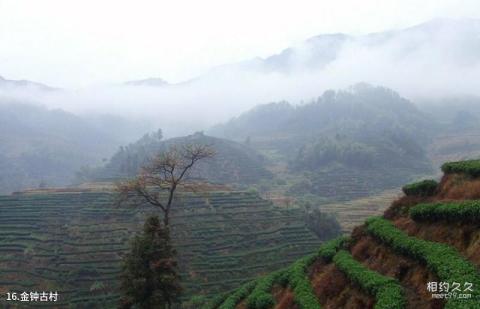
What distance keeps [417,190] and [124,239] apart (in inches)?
1813

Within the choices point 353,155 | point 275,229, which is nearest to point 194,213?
point 275,229

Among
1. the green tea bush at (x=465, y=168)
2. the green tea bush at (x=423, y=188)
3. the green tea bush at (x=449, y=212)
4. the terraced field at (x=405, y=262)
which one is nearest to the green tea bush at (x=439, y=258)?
the terraced field at (x=405, y=262)

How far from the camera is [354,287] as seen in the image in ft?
56.1

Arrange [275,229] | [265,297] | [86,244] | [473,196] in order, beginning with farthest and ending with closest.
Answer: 1. [275,229]
2. [86,244]
3. [265,297]
4. [473,196]

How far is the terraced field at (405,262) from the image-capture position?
1286cm

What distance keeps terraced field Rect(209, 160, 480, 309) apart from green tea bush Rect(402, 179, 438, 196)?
0.70 feet

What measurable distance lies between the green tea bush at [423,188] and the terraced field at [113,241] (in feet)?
104

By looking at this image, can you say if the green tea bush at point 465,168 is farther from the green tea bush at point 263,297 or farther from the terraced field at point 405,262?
the green tea bush at point 263,297

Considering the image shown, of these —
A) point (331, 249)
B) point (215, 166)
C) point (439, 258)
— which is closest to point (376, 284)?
point (439, 258)

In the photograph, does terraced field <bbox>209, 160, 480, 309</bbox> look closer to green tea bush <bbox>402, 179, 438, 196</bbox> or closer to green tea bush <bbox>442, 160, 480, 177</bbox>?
green tea bush <bbox>442, 160, 480, 177</bbox>

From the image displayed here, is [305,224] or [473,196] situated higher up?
[473,196]

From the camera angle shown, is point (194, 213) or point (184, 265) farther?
point (194, 213)

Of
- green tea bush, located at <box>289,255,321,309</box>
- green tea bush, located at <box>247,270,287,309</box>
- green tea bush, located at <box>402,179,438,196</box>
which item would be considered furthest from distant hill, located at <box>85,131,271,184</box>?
green tea bush, located at <box>402,179,438,196</box>

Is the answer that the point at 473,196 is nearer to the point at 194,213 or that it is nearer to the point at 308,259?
the point at 308,259
